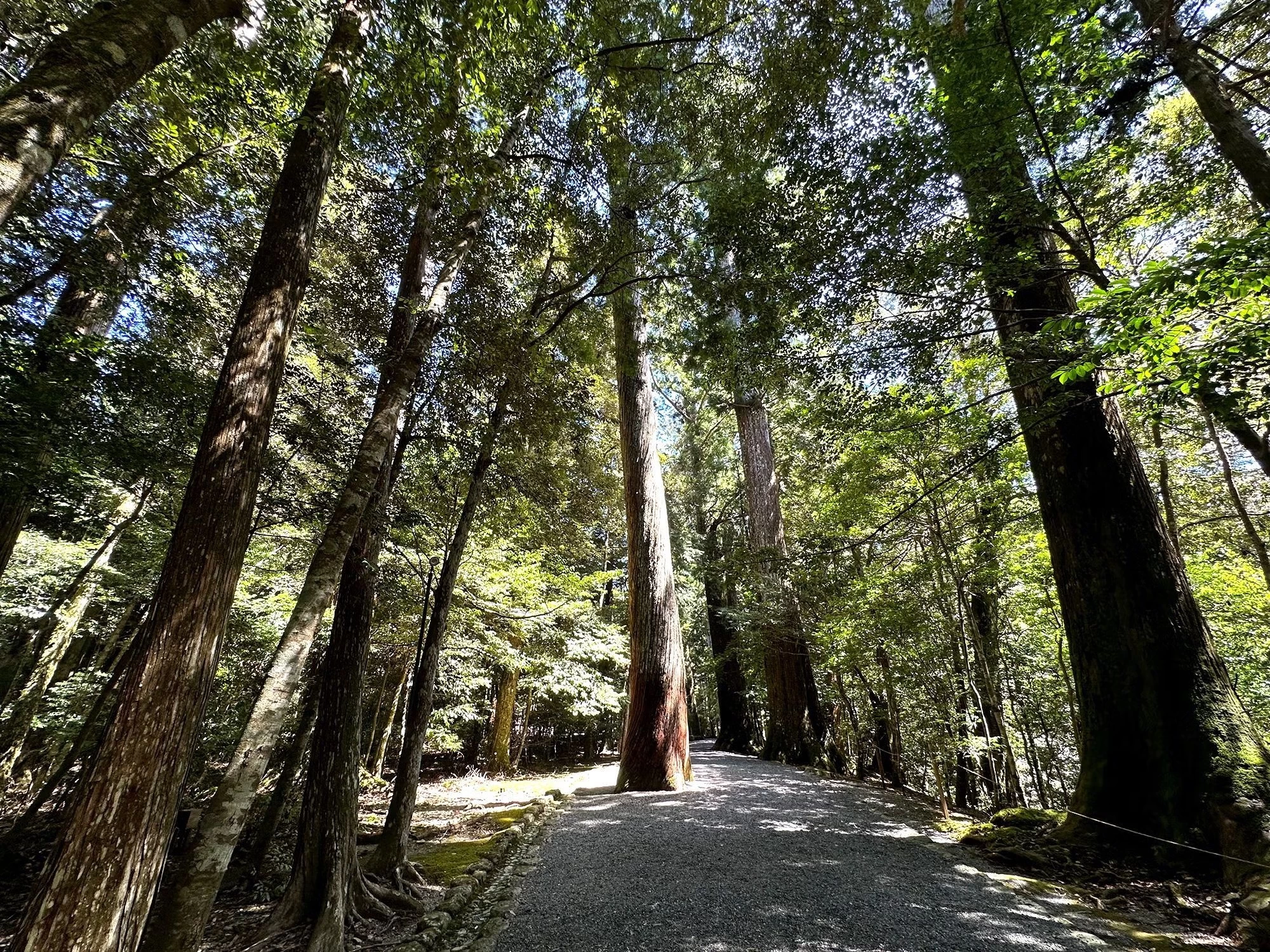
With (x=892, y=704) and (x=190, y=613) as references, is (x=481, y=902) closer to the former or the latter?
(x=190, y=613)

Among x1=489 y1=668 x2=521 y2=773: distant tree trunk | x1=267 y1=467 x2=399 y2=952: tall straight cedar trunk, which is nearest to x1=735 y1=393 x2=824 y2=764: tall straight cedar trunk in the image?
x1=267 y1=467 x2=399 y2=952: tall straight cedar trunk

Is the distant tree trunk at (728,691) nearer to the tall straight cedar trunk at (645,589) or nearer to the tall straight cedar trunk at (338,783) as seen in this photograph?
the tall straight cedar trunk at (645,589)

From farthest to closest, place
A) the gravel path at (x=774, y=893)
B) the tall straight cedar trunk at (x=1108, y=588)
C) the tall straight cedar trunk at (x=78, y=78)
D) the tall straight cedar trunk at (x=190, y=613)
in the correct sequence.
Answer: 1. the tall straight cedar trunk at (x=1108, y=588)
2. the gravel path at (x=774, y=893)
3. the tall straight cedar trunk at (x=78, y=78)
4. the tall straight cedar trunk at (x=190, y=613)

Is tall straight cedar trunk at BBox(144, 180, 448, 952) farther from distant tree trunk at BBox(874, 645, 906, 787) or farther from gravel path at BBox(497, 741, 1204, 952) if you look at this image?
distant tree trunk at BBox(874, 645, 906, 787)

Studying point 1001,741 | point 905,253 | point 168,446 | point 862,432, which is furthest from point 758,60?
point 1001,741

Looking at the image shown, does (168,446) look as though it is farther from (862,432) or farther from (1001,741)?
(1001,741)

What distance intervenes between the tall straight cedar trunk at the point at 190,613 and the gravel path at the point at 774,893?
5.33ft

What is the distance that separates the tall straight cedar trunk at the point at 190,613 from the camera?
1565mm

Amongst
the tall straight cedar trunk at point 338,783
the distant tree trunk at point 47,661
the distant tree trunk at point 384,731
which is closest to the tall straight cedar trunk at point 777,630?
the tall straight cedar trunk at point 338,783

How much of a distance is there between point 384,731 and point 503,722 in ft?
7.28

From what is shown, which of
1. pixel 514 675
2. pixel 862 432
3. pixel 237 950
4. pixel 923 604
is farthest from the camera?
pixel 514 675

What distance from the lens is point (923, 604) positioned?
500 cm

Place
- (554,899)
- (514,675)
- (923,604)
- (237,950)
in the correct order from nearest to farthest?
(237,950)
(554,899)
(923,604)
(514,675)

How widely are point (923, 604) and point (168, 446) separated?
6.95 metres
